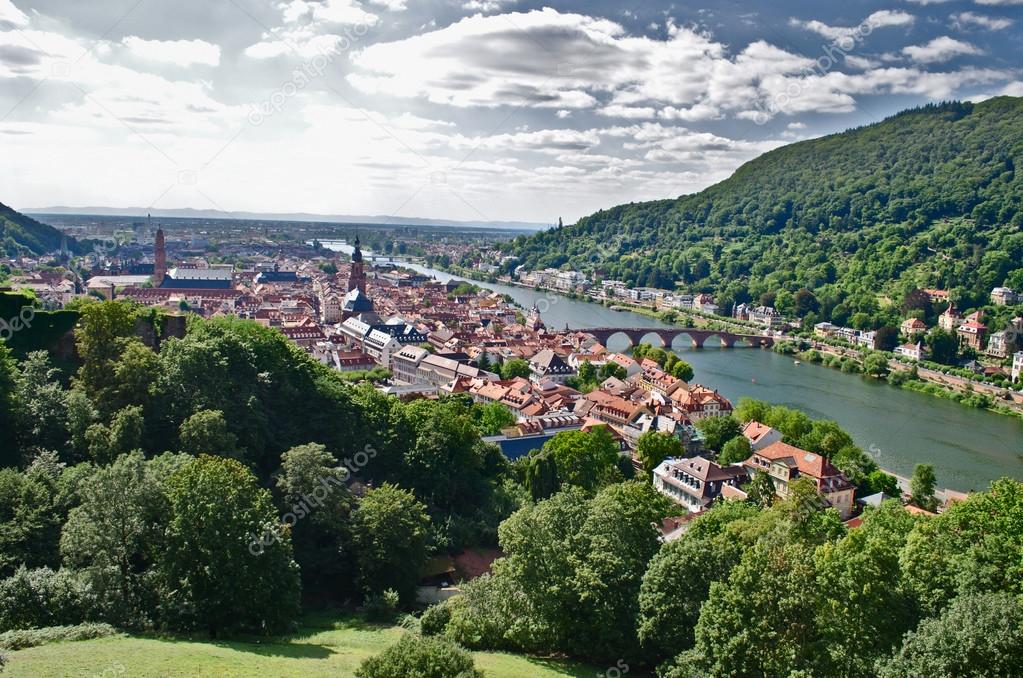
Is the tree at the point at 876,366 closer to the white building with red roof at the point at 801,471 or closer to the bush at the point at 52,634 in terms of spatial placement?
the white building with red roof at the point at 801,471

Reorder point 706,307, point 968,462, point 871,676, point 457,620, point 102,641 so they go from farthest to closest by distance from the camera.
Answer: point 706,307 → point 968,462 → point 457,620 → point 102,641 → point 871,676

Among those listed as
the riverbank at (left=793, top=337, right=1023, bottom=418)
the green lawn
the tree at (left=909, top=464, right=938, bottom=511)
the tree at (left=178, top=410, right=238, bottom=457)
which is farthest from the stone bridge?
the green lawn

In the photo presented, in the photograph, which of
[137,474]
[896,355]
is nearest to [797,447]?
[137,474]

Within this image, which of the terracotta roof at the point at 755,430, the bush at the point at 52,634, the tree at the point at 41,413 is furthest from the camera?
the terracotta roof at the point at 755,430

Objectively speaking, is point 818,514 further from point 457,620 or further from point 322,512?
point 322,512

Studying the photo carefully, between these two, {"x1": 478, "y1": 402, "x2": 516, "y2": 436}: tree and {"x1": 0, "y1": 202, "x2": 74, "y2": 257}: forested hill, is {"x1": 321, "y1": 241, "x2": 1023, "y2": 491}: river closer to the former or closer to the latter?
{"x1": 478, "y1": 402, "x2": 516, "y2": 436}: tree

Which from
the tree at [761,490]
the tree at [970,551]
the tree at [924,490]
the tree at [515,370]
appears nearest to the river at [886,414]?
the tree at [924,490]

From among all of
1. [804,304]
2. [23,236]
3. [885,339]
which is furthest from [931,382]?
[23,236]
